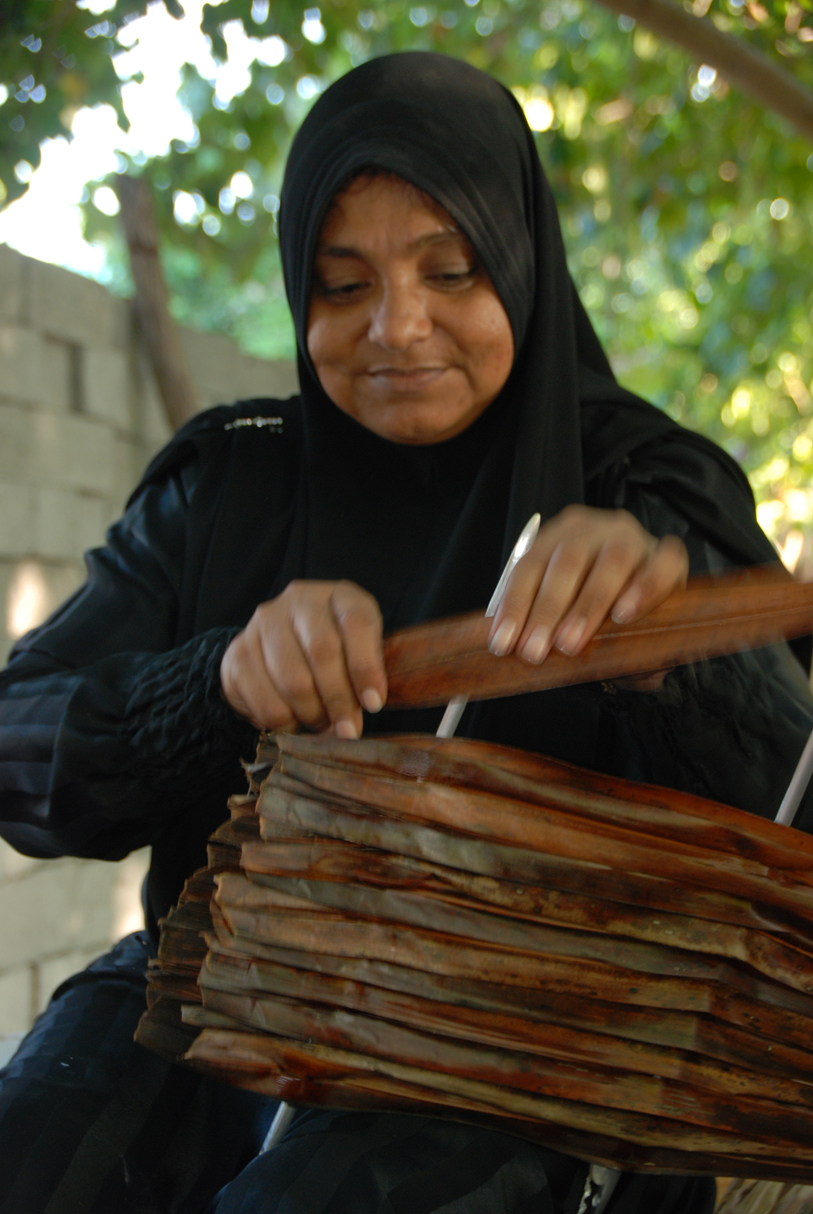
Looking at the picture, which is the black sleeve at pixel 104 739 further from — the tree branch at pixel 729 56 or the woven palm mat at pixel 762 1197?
the tree branch at pixel 729 56

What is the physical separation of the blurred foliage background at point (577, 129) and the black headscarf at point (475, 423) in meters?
1.27

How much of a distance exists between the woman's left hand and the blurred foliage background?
1751 millimetres

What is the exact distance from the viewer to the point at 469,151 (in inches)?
44.8

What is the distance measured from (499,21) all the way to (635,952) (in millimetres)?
3609

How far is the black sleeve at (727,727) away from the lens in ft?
2.79

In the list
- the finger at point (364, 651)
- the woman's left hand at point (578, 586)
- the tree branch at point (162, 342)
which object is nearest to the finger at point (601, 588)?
the woman's left hand at point (578, 586)

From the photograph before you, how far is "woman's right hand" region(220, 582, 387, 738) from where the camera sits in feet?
2.43

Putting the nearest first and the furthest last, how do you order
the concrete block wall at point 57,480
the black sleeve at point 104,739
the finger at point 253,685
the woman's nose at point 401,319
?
1. the finger at point 253,685
2. the black sleeve at point 104,739
3. the woman's nose at point 401,319
4. the concrete block wall at point 57,480

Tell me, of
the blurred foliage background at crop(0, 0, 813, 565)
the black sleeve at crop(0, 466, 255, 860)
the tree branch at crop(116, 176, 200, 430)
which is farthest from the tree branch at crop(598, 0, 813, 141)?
the black sleeve at crop(0, 466, 255, 860)

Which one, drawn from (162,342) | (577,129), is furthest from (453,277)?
(577,129)

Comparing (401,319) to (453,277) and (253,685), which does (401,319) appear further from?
(253,685)

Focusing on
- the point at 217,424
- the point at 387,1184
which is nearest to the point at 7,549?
the point at 217,424

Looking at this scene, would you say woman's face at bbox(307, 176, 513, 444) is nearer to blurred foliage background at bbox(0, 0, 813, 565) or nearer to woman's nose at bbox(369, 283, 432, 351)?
woman's nose at bbox(369, 283, 432, 351)

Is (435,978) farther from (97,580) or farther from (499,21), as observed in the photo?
(499,21)
